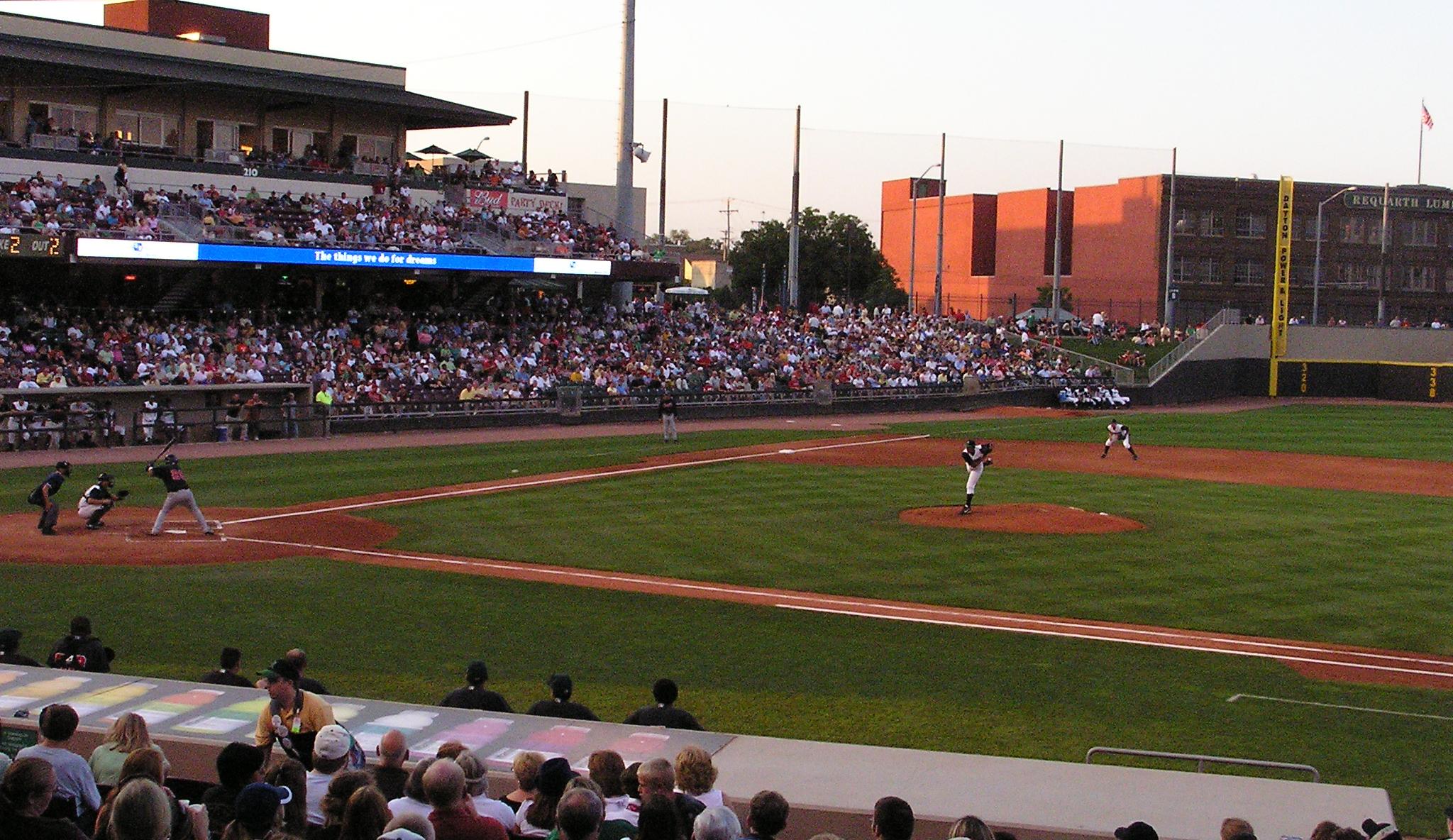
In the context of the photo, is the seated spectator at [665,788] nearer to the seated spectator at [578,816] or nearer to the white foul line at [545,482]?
the seated spectator at [578,816]

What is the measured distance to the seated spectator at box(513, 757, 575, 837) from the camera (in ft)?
21.1

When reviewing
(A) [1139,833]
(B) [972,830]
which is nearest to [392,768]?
(B) [972,830]

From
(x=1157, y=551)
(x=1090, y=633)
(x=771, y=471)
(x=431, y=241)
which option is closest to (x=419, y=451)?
(x=771, y=471)

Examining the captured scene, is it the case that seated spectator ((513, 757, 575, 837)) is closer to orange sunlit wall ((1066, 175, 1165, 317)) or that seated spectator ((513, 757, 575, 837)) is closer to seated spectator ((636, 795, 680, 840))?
seated spectator ((636, 795, 680, 840))

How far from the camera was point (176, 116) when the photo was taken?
43.2 metres

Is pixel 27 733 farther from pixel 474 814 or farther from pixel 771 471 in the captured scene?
pixel 771 471

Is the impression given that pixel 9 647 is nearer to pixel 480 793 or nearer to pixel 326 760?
pixel 326 760

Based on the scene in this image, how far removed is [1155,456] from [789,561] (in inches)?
771

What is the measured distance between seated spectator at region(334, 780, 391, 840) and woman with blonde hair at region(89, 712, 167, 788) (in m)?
1.90

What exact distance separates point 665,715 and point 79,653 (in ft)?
15.9

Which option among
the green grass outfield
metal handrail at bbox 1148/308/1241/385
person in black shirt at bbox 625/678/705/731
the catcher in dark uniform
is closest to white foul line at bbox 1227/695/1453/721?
person in black shirt at bbox 625/678/705/731

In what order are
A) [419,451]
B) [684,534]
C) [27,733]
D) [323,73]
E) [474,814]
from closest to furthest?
[474,814], [27,733], [684,534], [419,451], [323,73]

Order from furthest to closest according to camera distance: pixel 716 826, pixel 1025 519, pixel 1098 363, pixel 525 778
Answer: pixel 1098 363 < pixel 1025 519 < pixel 525 778 < pixel 716 826

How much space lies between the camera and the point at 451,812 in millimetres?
5859
